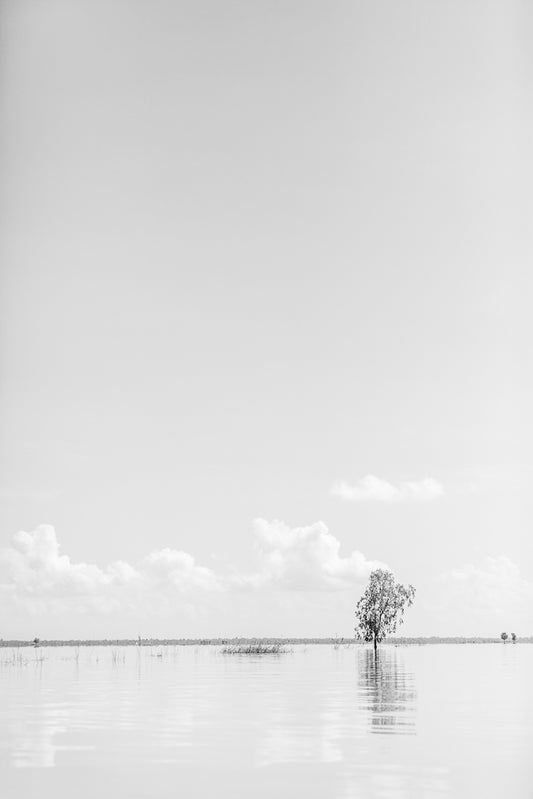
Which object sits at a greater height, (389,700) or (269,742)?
(269,742)

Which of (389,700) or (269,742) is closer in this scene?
(269,742)

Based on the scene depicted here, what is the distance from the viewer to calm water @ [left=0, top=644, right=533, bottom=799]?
26.6 feet

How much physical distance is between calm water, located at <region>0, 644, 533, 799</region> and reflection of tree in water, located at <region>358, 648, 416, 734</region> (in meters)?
0.03

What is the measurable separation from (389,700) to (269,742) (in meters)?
5.92

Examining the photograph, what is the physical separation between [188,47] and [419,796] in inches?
384

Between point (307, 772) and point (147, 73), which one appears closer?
point (307, 772)

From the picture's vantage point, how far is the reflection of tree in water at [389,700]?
478 inches

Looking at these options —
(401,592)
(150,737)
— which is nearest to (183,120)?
(150,737)

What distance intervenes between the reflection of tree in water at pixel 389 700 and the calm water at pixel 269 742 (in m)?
0.03

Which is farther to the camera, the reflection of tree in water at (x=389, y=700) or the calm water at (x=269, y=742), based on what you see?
the reflection of tree in water at (x=389, y=700)

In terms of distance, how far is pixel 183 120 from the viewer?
14.5m

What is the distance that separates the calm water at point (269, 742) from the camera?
810 cm

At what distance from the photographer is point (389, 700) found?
1623 centimetres

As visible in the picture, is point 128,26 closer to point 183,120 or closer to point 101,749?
point 183,120
